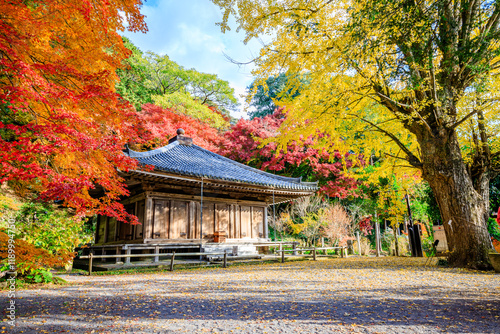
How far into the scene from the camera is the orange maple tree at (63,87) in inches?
166

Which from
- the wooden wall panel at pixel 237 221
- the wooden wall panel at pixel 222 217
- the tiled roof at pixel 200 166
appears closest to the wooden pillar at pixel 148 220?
the tiled roof at pixel 200 166

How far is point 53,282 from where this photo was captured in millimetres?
6184

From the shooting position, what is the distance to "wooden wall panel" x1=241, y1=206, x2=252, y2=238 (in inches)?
540

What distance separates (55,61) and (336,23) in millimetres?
Result: 6115

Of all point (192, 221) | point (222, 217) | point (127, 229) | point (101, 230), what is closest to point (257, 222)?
point (222, 217)

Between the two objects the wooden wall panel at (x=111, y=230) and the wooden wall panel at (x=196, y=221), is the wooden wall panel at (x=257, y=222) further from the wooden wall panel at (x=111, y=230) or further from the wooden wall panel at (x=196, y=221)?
the wooden wall panel at (x=111, y=230)

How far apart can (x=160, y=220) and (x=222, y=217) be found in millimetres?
2962

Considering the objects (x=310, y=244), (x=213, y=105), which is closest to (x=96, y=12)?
(x=310, y=244)

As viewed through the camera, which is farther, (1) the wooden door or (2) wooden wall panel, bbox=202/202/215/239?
(2) wooden wall panel, bbox=202/202/215/239

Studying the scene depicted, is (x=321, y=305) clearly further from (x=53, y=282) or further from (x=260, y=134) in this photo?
(x=260, y=134)

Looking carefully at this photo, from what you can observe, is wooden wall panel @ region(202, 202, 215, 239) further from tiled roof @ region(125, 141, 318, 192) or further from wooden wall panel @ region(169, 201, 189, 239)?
tiled roof @ region(125, 141, 318, 192)

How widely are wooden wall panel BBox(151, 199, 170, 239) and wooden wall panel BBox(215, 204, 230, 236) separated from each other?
237 cm

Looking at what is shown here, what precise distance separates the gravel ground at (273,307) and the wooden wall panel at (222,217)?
6.80m

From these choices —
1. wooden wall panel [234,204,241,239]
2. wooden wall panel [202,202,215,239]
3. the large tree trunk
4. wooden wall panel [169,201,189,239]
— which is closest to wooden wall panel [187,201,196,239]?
wooden wall panel [169,201,189,239]
